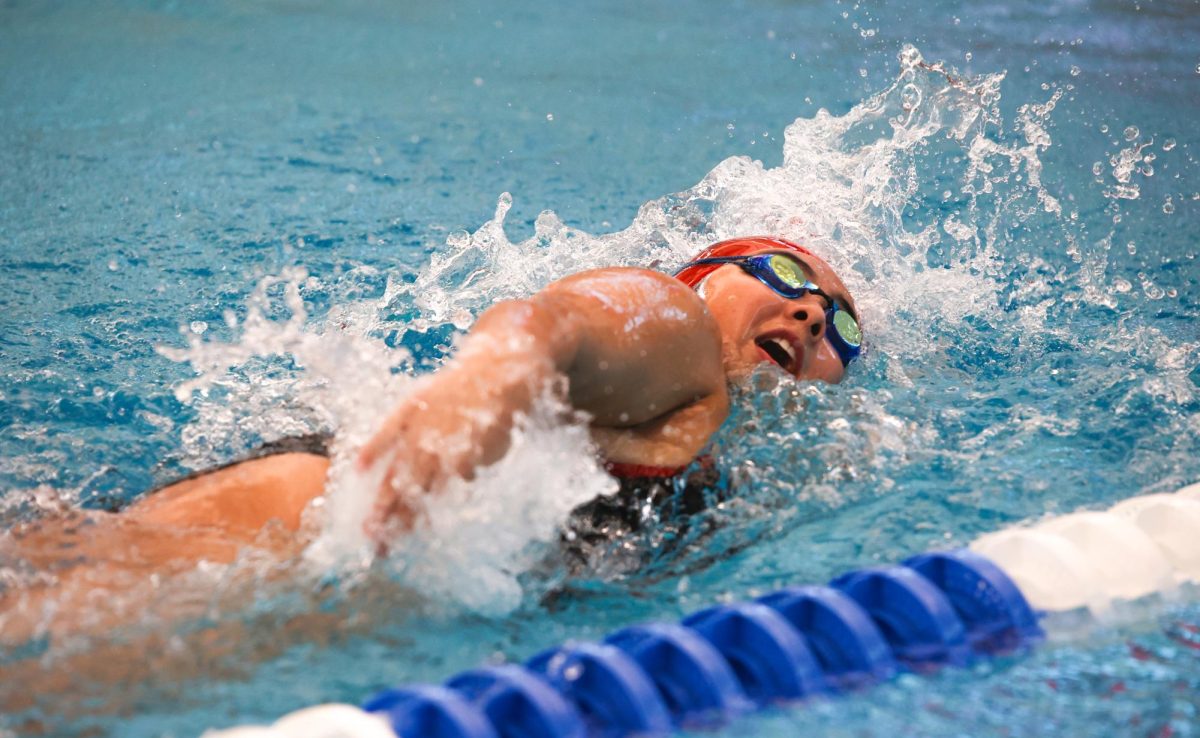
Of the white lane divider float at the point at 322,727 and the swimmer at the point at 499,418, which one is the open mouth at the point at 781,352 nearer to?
the swimmer at the point at 499,418

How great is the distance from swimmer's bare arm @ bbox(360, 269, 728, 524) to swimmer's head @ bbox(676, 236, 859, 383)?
286 mm

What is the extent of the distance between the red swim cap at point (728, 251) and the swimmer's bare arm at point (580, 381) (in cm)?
44

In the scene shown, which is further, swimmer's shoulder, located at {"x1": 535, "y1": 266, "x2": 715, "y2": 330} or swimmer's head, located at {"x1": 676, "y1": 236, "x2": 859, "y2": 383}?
swimmer's head, located at {"x1": 676, "y1": 236, "x2": 859, "y2": 383}

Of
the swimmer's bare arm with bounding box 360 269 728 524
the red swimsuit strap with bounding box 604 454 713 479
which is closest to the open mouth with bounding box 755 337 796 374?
the swimmer's bare arm with bounding box 360 269 728 524

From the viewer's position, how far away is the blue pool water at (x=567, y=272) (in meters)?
1.60

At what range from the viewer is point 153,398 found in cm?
277

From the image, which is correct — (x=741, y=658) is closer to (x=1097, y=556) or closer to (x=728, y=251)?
(x=1097, y=556)

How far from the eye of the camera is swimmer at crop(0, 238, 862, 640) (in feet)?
4.95

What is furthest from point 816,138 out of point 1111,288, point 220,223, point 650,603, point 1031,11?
point 1031,11

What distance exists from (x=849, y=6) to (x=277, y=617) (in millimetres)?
6324

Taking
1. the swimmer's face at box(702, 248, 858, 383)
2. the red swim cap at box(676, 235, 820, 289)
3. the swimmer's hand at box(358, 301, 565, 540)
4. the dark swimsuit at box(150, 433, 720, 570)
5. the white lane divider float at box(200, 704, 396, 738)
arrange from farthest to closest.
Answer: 1. the red swim cap at box(676, 235, 820, 289)
2. the swimmer's face at box(702, 248, 858, 383)
3. the dark swimsuit at box(150, 433, 720, 570)
4. the swimmer's hand at box(358, 301, 565, 540)
5. the white lane divider float at box(200, 704, 396, 738)

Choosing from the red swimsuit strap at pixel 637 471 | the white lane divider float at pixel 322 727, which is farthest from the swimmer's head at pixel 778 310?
the white lane divider float at pixel 322 727

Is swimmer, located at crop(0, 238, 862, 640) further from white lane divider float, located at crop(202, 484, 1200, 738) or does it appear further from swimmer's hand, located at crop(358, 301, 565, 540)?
white lane divider float, located at crop(202, 484, 1200, 738)

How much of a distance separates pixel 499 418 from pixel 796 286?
1.01 meters
